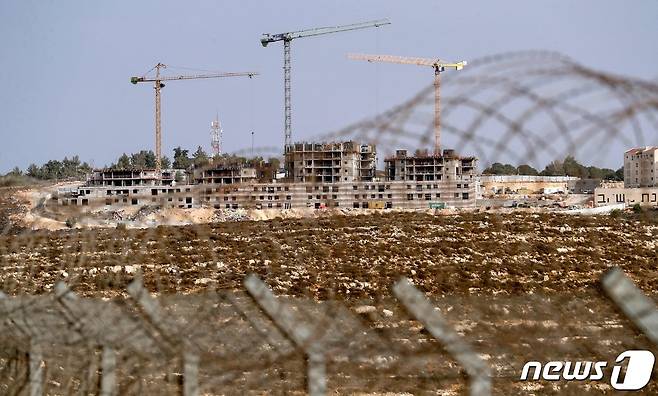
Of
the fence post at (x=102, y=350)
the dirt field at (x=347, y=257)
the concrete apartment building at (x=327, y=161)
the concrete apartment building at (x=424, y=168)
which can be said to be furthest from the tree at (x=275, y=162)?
the dirt field at (x=347, y=257)

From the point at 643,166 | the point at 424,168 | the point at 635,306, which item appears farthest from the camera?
the point at 424,168

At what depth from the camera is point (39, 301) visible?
7.08 metres

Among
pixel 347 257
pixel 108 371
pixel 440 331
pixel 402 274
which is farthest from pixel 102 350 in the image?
pixel 347 257

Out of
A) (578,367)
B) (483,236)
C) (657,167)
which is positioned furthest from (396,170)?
(483,236)

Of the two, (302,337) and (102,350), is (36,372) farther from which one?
(302,337)

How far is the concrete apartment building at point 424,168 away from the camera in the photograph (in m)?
5.39

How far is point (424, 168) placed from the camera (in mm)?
7004

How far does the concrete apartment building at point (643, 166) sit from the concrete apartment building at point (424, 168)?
3.70ft

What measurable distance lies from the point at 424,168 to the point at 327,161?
1637 millimetres

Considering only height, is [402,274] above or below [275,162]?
below

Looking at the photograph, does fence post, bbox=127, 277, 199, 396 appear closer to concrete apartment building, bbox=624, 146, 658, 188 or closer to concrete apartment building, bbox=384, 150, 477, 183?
concrete apartment building, bbox=384, 150, 477, 183

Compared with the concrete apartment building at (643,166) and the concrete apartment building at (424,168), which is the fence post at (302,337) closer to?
the concrete apartment building at (424,168)

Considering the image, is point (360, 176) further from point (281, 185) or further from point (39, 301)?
point (39, 301)

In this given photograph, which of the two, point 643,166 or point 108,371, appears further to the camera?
point 108,371
